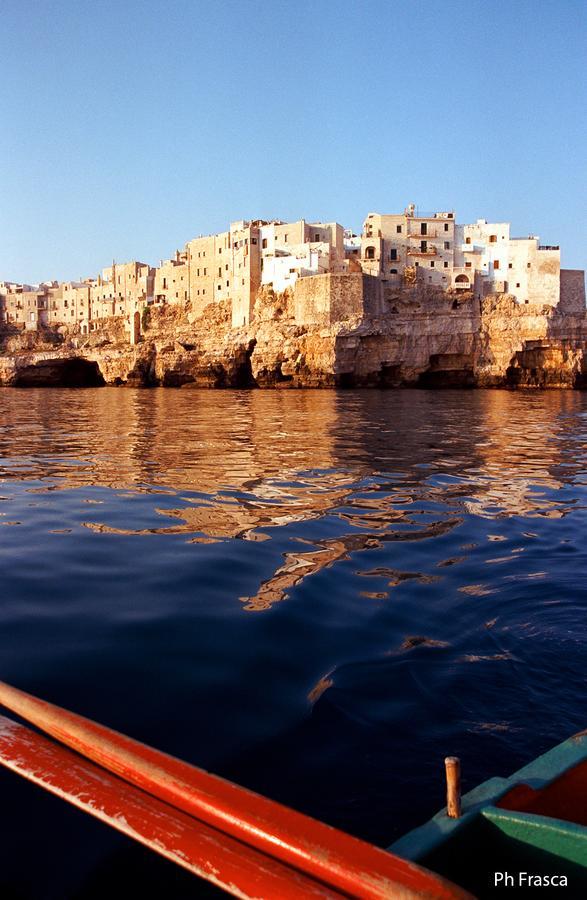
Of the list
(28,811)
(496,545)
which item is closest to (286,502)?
(496,545)

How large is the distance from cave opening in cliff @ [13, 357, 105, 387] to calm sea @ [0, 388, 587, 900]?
172 ft

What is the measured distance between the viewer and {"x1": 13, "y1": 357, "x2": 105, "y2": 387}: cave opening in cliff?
190ft

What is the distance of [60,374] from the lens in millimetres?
59688

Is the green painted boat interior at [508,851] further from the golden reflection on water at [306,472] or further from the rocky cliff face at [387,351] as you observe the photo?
the rocky cliff face at [387,351]

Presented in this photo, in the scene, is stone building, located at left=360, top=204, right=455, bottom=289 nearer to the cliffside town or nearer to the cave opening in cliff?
the cliffside town

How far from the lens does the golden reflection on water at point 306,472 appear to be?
6.55 metres

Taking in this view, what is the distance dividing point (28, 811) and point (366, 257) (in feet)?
191

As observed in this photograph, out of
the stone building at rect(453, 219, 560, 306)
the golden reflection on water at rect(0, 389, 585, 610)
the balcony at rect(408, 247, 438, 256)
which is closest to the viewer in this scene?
the golden reflection on water at rect(0, 389, 585, 610)

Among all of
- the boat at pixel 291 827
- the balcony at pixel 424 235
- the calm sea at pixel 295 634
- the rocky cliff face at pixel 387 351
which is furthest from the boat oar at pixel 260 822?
the balcony at pixel 424 235

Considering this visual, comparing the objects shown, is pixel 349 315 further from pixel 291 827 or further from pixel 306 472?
pixel 291 827

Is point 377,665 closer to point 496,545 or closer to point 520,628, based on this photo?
point 520,628

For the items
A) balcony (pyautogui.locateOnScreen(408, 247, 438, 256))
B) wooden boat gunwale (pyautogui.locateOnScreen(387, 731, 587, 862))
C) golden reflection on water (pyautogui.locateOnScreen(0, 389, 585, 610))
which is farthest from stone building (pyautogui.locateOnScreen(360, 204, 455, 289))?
wooden boat gunwale (pyautogui.locateOnScreen(387, 731, 587, 862))

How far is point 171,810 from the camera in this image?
1.53m

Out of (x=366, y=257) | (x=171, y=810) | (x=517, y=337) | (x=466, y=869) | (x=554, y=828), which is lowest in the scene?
(x=466, y=869)
